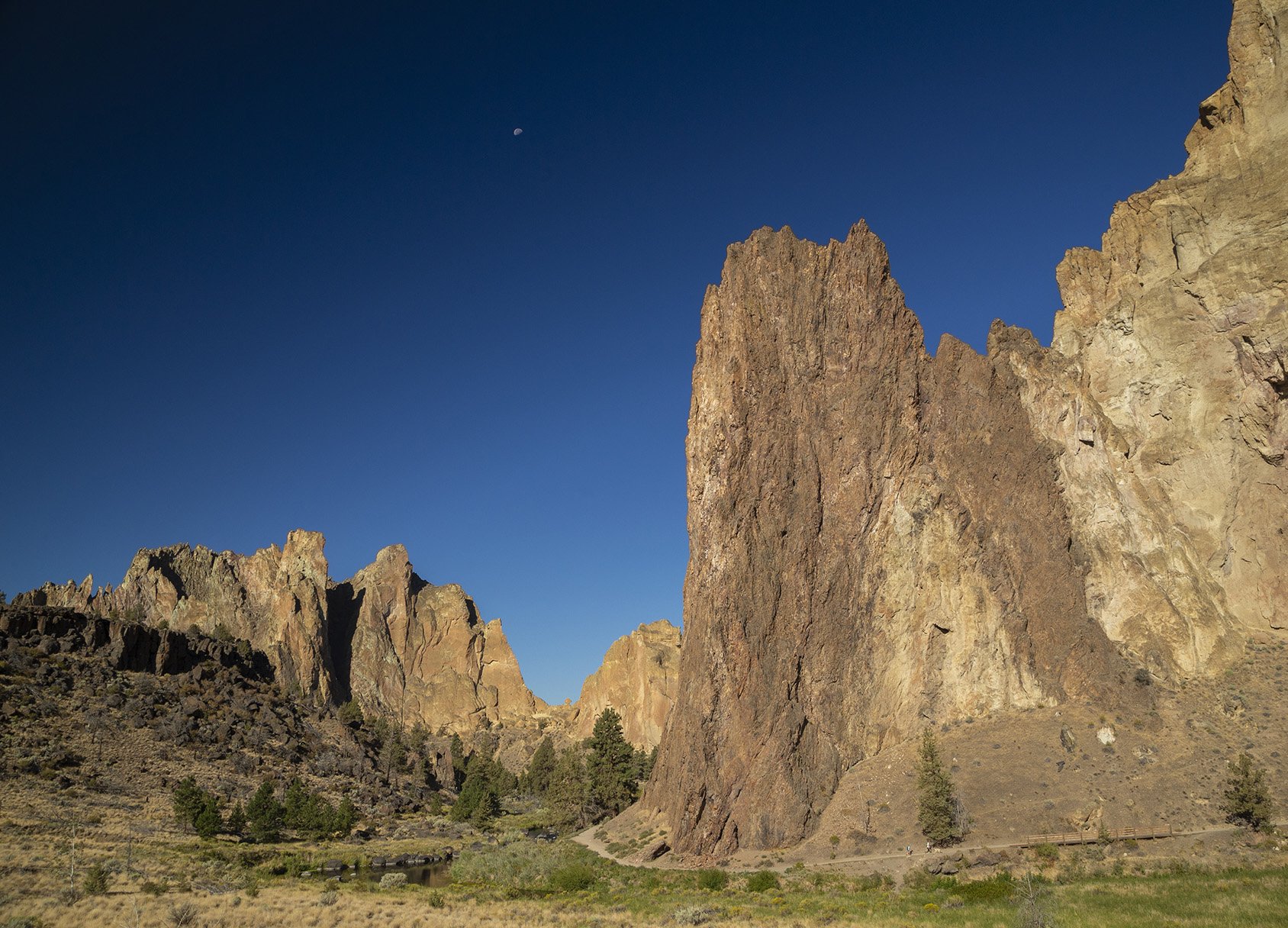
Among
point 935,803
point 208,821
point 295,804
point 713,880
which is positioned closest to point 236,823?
point 208,821

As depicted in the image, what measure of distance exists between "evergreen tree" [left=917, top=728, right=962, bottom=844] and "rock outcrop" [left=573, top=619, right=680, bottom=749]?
97293 mm

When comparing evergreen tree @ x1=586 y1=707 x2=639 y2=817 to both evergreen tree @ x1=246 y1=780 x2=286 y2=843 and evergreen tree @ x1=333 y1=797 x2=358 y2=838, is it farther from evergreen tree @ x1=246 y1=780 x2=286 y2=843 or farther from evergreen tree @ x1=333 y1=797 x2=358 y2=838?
evergreen tree @ x1=246 y1=780 x2=286 y2=843

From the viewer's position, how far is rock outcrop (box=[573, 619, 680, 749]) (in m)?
148

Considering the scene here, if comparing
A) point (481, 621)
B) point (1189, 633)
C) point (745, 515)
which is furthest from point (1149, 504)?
point (481, 621)

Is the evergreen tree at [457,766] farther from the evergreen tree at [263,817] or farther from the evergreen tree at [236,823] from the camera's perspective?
the evergreen tree at [236,823]

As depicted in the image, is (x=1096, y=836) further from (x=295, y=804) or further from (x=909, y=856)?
(x=295, y=804)

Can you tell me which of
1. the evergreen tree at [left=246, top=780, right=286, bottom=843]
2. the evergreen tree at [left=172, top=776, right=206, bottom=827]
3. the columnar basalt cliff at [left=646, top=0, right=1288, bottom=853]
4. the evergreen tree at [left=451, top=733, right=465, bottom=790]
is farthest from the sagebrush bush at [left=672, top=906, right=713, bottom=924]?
the evergreen tree at [left=451, top=733, right=465, bottom=790]

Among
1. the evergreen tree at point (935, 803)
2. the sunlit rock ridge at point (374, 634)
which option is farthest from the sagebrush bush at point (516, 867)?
the sunlit rock ridge at point (374, 634)

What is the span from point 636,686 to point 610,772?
73.4 metres

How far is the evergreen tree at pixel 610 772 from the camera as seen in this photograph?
7838 centimetres

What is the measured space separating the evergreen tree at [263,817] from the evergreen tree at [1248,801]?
6429 centimetres

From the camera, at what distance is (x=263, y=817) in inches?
2416

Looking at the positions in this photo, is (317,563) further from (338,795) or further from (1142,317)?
(1142,317)

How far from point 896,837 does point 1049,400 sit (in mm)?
38351
